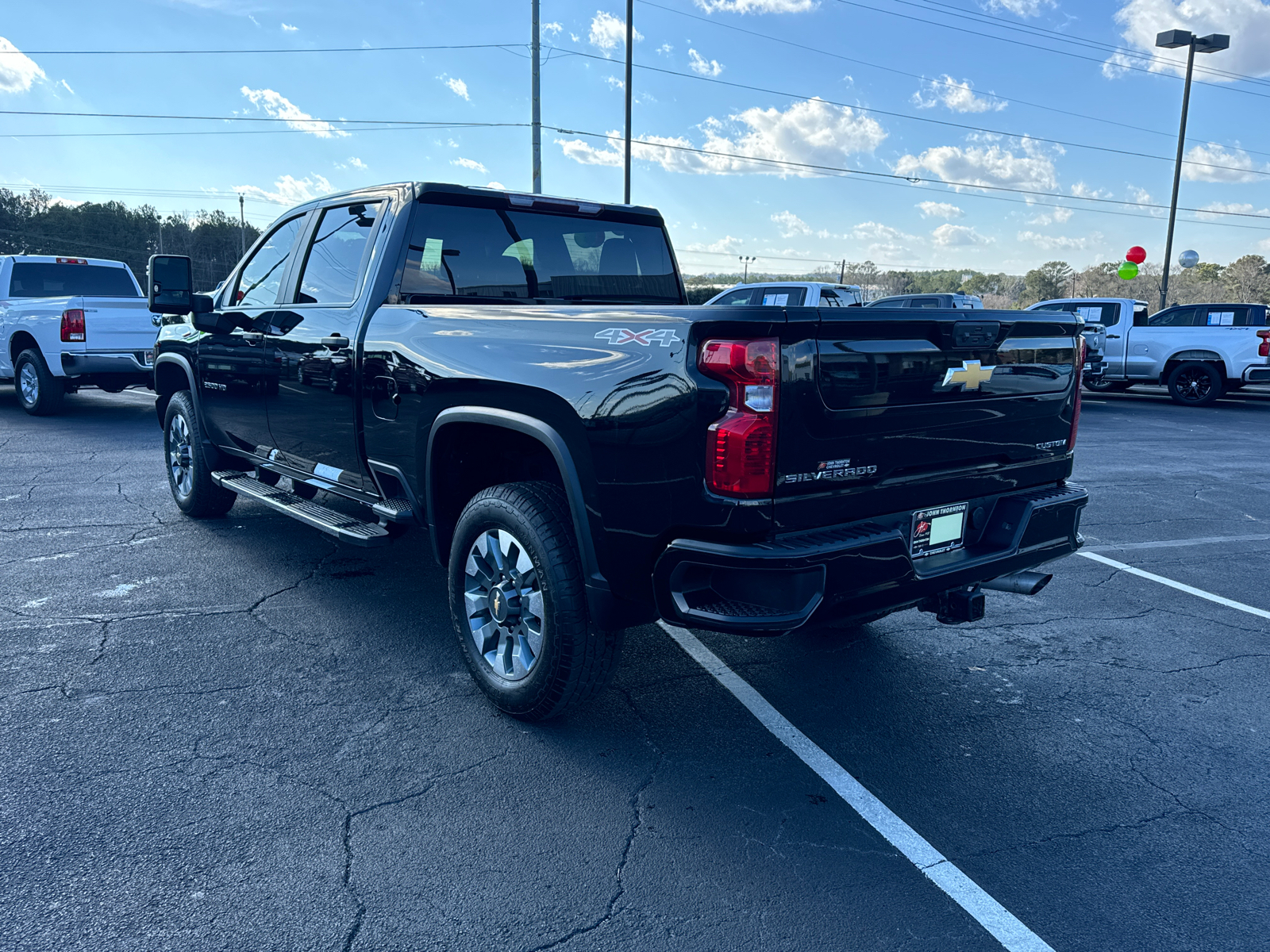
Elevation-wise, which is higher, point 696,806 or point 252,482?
point 252,482

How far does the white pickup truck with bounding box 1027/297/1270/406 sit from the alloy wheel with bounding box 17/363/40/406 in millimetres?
16130

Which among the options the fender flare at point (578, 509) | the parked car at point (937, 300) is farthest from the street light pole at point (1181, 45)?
the fender flare at point (578, 509)

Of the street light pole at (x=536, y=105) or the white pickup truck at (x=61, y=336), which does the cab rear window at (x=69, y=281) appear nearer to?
the white pickup truck at (x=61, y=336)

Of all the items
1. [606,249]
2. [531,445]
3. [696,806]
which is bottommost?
[696,806]

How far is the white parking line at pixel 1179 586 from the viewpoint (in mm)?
4996

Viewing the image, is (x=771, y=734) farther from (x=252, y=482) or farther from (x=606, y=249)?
(x=252, y=482)

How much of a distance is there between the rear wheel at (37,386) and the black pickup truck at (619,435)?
856cm

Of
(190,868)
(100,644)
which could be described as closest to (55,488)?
(100,644)

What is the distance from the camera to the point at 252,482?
5484mm

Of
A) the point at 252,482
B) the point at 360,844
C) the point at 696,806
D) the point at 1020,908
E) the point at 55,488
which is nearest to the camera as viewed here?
the point at 1020,908

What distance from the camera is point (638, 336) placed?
9.23 ft

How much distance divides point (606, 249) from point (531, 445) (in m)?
1.75

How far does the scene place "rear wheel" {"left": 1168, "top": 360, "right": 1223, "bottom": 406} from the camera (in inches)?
654

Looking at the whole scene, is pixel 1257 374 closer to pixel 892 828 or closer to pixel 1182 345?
pixel 1182 345
